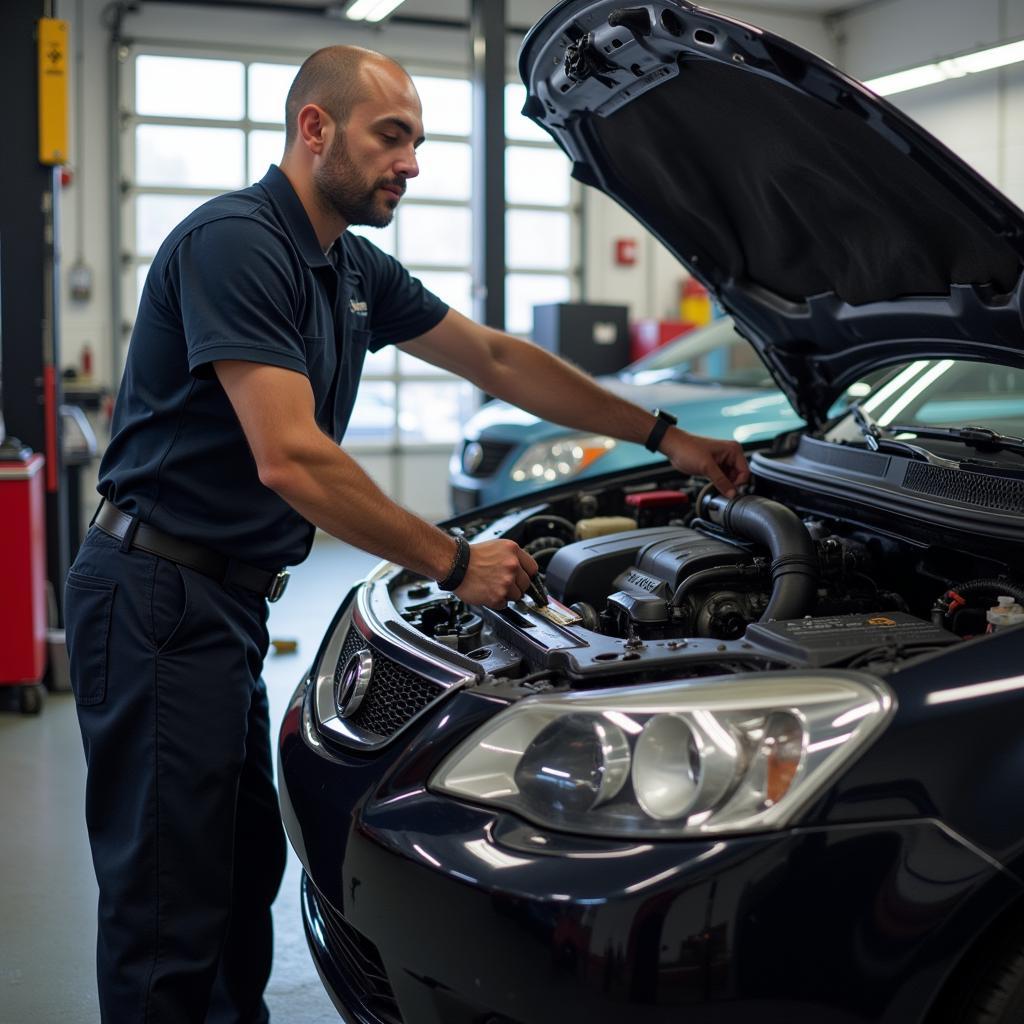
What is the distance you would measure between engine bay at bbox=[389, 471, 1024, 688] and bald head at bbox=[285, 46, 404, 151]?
0.79 m

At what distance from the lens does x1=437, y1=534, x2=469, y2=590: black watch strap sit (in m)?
1.66

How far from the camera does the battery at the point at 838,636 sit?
135cm

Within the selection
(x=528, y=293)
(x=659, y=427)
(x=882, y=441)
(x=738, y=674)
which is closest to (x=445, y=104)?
(x=528, y=293)

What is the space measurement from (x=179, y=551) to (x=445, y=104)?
7.54 metres

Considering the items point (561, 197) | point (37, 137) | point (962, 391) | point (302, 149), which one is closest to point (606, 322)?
point (561, 197)

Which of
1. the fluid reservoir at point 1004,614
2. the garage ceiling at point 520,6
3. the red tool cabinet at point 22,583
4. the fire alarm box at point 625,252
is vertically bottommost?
the red tool cabinet at point 22,583

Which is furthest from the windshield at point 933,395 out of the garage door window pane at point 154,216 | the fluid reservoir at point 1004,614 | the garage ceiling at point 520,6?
the garage door window pane at point 154,216

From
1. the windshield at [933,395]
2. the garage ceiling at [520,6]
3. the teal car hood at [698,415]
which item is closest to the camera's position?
the windshield at [933,395]

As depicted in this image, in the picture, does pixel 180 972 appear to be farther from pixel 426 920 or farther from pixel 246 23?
pixel 246 23

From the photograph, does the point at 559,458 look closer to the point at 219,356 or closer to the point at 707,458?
the point at 707,458

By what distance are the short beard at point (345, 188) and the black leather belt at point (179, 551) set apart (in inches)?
21.8

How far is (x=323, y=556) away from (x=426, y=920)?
6010 millimetres

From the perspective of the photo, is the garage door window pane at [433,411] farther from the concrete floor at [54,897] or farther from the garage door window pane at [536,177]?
the concrete floor at [54,897]

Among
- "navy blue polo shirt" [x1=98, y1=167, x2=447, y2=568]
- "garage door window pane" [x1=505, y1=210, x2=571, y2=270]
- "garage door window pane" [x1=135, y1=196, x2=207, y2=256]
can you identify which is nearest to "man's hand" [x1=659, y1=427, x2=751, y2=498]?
"navy blue polo shirt" [x1=98, y1=167, x2=447, y2=568]
